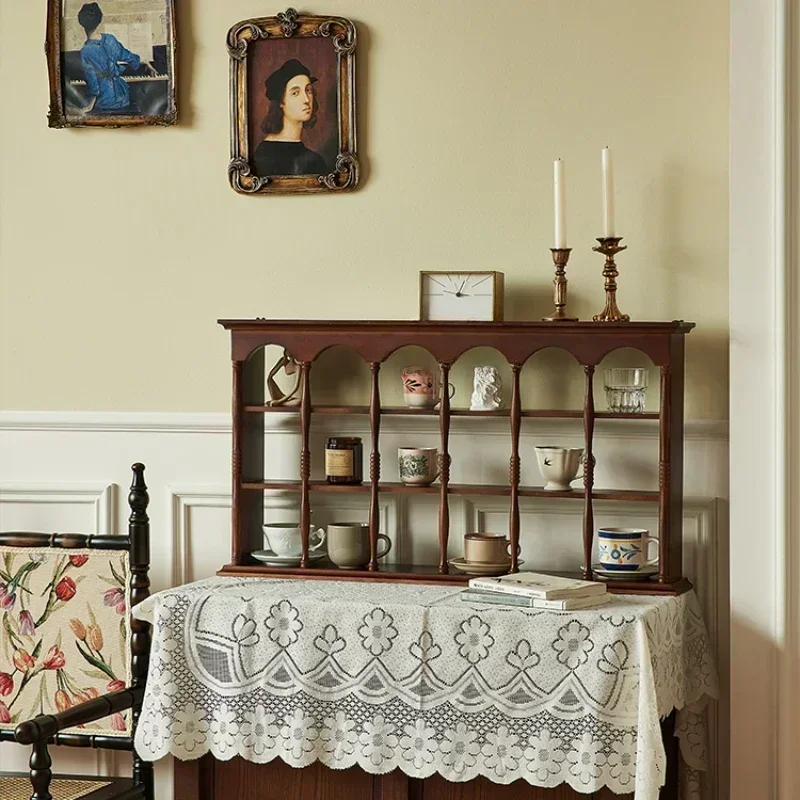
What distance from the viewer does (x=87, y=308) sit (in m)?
3.45

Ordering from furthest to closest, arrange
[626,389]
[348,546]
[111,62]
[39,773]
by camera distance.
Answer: [111,62] → [348,546] → [626,389] → [39,773]

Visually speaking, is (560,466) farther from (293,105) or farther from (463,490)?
(293,105)

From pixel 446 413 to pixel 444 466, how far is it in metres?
0.12

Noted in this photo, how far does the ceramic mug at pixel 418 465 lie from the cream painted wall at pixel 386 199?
398mm

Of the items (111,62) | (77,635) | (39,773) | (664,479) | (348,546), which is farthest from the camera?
(111,62)

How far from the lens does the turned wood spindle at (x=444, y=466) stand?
2943 mm

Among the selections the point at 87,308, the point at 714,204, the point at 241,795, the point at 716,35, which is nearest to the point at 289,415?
the point at 87,308

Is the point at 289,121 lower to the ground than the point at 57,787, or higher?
higher

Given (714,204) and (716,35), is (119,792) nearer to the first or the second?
(714,204)

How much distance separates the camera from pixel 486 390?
9.94 feet

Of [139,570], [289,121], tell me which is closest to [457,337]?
[289,121]

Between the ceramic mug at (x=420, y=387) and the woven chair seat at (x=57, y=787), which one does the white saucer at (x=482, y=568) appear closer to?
the ceramic mug at (x=420, y=387)

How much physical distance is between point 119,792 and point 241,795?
14.3 inches

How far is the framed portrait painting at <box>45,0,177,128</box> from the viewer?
3.36 metres
